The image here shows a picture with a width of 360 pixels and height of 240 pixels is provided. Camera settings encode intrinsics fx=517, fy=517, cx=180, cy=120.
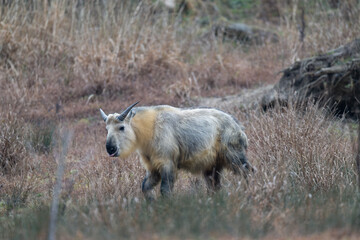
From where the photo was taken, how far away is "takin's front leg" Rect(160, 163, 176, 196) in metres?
6.26

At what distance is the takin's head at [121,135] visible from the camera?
6.20 metres

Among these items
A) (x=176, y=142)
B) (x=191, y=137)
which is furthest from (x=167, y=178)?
(x=191, y=137)

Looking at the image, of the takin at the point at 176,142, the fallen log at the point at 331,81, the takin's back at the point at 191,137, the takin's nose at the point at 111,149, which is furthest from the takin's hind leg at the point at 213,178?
the fallen log at the point at 331,81

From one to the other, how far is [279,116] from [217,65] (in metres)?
7.17

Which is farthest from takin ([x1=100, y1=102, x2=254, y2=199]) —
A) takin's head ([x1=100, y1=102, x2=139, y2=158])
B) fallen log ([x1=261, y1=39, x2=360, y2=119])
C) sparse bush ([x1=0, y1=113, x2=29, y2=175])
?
fallen log ([x1=261, y1=39, x2=360, y2=119])

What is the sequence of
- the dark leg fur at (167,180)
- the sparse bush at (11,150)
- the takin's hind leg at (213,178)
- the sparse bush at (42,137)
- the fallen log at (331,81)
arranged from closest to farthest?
the dark leg fur at (167,180) < the takin's hind leg at (213,178) < the sparse bush at (11,150) < the sparse bush at (42,137) < the fallen log at (331,81)

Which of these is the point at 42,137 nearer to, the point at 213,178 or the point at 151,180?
the point at 151,180

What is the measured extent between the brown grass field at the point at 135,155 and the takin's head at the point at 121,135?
55cm

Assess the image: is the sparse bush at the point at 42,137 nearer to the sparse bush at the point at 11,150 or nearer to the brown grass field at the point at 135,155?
the brown grass field at the point at 135,155

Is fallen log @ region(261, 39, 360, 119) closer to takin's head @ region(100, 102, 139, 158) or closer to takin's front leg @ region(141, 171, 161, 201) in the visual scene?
takin's front leg @ region(141, 171, 161, 201)

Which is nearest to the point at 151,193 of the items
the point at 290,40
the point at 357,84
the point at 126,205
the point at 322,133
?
the point at 126,205

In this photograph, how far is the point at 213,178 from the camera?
6879mm

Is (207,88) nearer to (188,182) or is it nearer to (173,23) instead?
(173,23)

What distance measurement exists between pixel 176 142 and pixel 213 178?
0.75 meters
